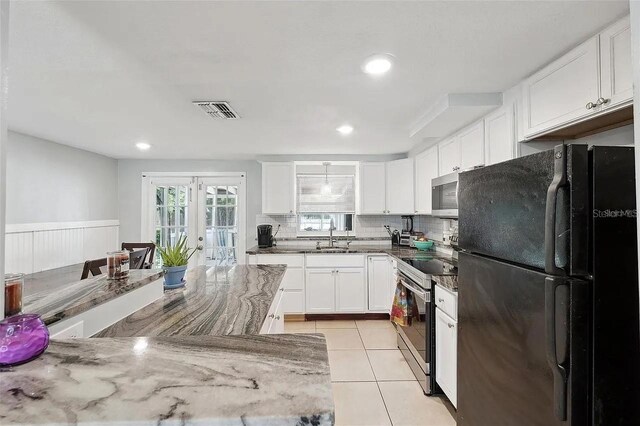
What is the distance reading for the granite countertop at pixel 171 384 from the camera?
1.60ft

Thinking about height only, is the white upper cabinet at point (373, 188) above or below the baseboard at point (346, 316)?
above

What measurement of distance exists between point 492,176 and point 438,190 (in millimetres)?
1641

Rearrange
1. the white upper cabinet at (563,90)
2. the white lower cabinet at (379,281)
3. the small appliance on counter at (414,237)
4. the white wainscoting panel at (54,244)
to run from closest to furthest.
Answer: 1. the white upper cabinet at (563,90)
2. the white wainscoting panel at (54,244)
3. the white lower cabinet at (379,281)
4. the small appliance on counter at (414,237)

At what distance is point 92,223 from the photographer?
4273mm

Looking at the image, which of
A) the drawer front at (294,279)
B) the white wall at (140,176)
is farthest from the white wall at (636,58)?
the white wall at (140,176)

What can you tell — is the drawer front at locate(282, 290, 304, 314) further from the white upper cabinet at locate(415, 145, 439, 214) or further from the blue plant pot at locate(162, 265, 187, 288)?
the blue plant pot at locate(162, 265, 187, 288)

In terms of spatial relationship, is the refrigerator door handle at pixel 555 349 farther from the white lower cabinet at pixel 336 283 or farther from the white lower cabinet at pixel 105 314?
the white lower cabinet at pixel 336 283

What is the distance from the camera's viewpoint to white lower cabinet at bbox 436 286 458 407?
2.01 m

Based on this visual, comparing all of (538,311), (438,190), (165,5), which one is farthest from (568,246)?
(438,190)

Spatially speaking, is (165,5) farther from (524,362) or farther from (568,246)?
(524,362)

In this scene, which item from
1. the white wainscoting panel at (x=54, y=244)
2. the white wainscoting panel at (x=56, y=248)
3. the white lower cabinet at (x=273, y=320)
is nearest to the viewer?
the white lower cabinet at (x=273, y=320)

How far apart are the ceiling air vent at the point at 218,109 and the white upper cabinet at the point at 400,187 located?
92.6 inches

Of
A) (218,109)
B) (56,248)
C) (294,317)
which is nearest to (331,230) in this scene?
(294,317)

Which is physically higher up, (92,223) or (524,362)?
(92,223)
